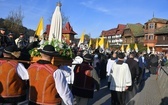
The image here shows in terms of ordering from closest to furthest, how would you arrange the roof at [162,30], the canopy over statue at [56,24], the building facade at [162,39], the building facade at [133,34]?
the canopy over statue at [56,24], the roof at [162,30], the building facade at [162,39], the building facade at [133,34]

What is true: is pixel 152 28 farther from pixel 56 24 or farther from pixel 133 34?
pixel 56 24

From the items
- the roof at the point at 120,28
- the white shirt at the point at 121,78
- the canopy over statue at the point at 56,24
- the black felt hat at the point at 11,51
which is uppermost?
the roof at the point at 120,28

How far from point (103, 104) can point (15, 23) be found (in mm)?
34295

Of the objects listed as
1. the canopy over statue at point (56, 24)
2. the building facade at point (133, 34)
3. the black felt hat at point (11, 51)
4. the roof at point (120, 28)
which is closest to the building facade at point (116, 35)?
the roof at point (120, 28)

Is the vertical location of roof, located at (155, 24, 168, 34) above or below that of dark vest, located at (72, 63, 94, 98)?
above

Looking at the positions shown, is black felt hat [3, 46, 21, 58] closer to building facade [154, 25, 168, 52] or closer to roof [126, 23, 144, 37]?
building facade [154, 25, 168, 52]

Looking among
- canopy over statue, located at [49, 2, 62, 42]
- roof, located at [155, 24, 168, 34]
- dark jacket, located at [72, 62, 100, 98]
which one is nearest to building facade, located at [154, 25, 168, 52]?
roof, located at [155, 24, 168, 34]

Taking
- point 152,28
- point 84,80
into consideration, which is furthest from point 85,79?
point 152,28

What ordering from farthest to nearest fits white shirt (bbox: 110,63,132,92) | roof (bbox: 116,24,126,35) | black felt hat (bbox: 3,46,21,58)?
roof (bbox: 116,24,126,35), white shirt (bbox: 110,63,132,92), black felt hat (bbox: 3,46,21,58)

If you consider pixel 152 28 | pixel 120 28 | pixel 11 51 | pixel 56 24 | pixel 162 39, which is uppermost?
pixel 120 28

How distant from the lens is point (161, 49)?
69.4 metres

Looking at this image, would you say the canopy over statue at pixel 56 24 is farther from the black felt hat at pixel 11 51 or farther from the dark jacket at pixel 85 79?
the black felt hat at pixel 11 51

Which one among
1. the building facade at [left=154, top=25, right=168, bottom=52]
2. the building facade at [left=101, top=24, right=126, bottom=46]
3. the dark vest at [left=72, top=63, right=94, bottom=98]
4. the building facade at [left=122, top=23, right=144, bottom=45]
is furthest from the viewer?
the building facade at [left=101, top=24, right=126, bottom=46]

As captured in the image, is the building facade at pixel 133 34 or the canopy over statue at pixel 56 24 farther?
the building facade at pixel 133 34
